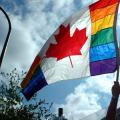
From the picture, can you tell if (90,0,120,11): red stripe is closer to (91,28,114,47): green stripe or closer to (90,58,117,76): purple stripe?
(91,28,114,47): green stripe

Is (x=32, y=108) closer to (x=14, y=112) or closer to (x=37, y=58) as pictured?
(x=14, y=112)

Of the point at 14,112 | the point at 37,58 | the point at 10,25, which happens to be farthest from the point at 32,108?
the point at 37,58

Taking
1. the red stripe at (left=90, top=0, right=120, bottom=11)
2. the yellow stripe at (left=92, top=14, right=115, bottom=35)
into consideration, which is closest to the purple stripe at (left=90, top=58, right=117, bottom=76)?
the yellow stripe at (left=92, top=14, right=115, bottom=35)

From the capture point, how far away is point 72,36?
14.1 m

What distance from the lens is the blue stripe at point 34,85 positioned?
13.3 metres

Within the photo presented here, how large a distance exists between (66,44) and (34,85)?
5.03 feet

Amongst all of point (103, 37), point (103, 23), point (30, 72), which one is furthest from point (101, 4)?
point (30, 72)

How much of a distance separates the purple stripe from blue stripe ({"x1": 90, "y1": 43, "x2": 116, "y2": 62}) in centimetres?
12

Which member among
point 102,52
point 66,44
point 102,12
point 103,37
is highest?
point 102,12

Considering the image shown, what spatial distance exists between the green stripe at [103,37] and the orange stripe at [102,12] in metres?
0.49

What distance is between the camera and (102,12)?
555 inches

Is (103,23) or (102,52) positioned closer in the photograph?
(102,52)

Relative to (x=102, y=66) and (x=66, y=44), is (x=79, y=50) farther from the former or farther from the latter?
(x=102, y=66)

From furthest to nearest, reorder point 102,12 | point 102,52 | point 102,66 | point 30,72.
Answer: point 102,12, point 30,72, point 102,52, point 102,66
